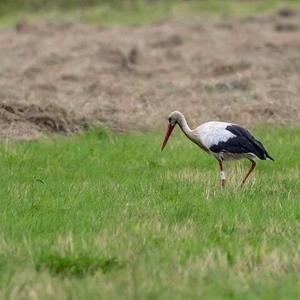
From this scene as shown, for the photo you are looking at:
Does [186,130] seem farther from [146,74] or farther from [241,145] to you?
[146,74]

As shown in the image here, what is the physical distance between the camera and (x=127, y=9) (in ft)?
147

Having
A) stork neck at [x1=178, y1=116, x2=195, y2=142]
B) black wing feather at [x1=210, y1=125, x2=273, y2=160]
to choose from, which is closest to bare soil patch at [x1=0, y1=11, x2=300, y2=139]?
stork neck at [x1=178, y1=116, x2=195, y2=142]

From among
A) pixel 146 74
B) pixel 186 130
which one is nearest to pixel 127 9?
pixel 146 74

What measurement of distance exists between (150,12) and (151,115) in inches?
991

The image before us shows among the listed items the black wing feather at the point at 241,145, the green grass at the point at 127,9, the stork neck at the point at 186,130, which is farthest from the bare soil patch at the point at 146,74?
the green grass at the point at 127,9

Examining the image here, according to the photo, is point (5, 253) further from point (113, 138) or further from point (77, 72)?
point (77, 72)

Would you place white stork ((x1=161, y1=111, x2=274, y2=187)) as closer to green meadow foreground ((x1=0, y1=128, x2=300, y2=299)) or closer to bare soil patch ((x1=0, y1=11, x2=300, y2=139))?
green meadow foreground ((x1=0, y1=128, x2=300, y2=299))

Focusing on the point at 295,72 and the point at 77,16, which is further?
the point at 77,16

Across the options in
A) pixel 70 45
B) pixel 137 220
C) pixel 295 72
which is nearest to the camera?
pixel 137 220

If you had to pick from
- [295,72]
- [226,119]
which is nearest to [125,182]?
[226,119]

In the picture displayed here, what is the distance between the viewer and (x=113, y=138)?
16812mm

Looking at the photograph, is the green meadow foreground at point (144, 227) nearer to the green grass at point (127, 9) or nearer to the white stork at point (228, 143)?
the white stork at point (228, 143)

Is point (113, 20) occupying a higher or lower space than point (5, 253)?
lower

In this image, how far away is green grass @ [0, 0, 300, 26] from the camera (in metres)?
41.2
